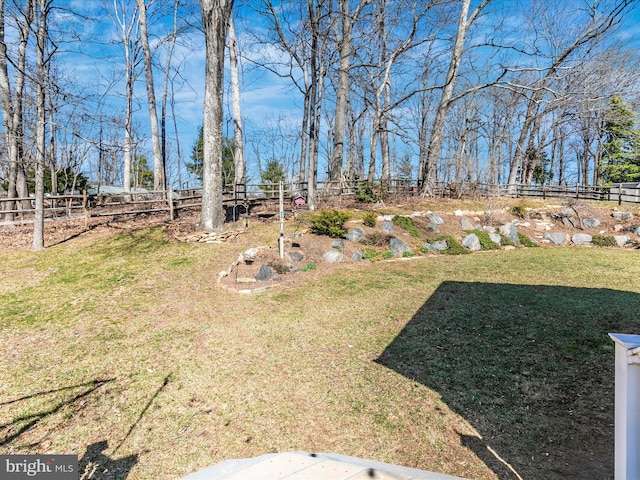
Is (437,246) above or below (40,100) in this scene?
below

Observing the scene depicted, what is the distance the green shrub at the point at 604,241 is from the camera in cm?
966

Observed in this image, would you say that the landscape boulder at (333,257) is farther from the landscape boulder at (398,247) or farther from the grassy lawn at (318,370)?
the landscape boulder at (398,247)

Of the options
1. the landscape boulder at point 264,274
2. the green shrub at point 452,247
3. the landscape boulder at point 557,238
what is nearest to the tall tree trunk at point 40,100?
the landscape boulder at point 264,274

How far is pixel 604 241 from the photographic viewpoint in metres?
9.73

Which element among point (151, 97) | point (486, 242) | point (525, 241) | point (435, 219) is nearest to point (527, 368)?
point (486, 242)

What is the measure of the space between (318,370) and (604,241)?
427 inches

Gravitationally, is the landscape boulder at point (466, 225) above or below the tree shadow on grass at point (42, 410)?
above

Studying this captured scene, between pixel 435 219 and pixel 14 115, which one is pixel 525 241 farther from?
pixel 14 115

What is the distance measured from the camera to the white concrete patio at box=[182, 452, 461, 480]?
1.61 metres

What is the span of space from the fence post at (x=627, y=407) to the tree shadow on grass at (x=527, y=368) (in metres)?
0.71

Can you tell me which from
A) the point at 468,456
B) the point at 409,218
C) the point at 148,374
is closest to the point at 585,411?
the point at 468,456

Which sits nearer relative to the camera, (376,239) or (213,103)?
(213,103)

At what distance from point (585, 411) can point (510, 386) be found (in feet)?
1.87

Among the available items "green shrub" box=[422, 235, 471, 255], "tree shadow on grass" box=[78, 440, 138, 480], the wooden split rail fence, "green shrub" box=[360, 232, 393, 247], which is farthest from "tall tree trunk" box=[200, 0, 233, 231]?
"tree shadow on grass" box=[78, 440, 138, 480]
